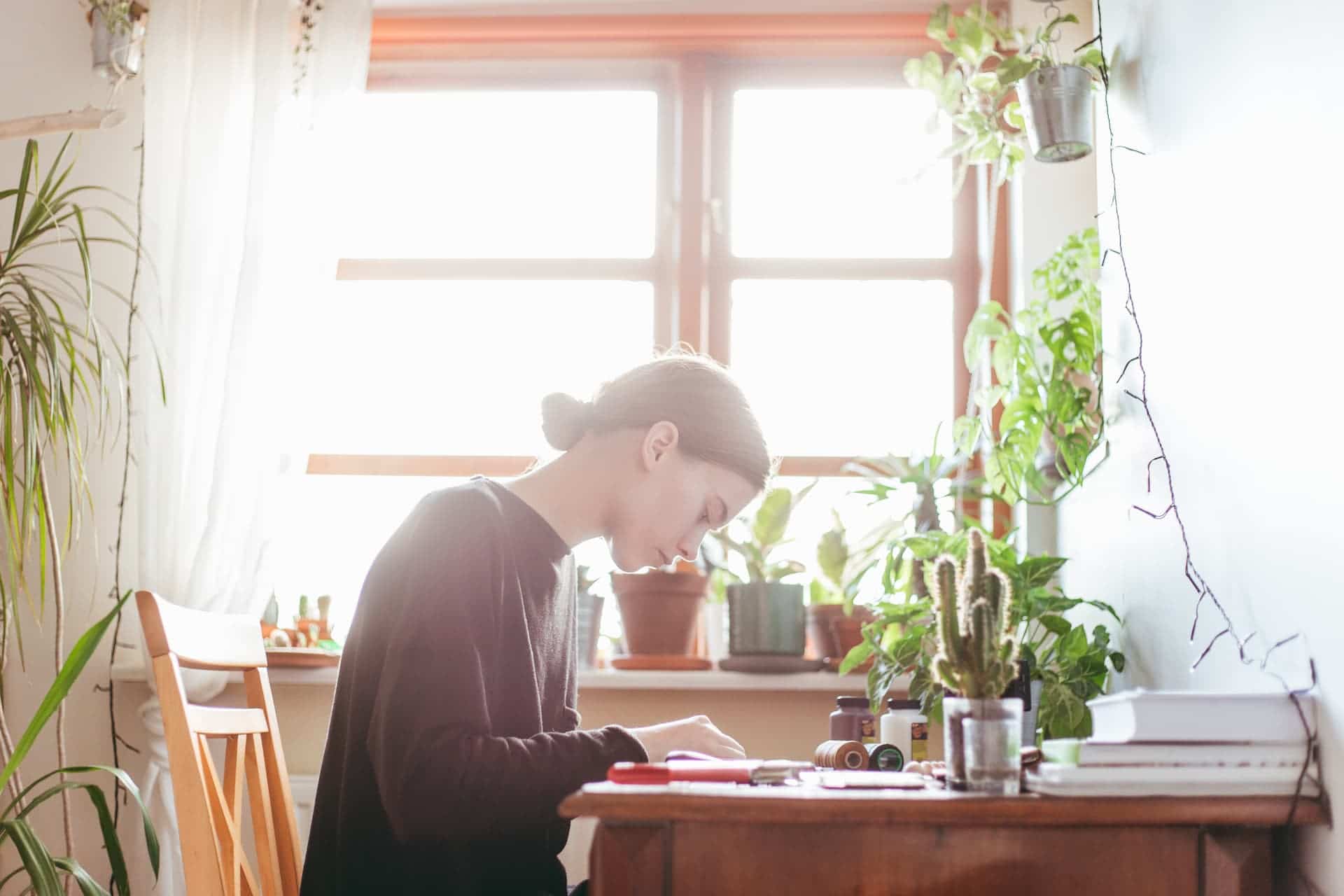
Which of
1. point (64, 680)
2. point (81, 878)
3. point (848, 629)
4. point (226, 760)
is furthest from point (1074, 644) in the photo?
point (81, 878)

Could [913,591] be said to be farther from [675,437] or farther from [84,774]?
[84,774]

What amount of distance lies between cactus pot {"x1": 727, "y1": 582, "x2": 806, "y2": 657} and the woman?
3.17 ft

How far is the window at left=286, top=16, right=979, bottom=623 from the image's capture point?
10.5ft

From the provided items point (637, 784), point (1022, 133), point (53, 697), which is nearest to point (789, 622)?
point (1022, 133)

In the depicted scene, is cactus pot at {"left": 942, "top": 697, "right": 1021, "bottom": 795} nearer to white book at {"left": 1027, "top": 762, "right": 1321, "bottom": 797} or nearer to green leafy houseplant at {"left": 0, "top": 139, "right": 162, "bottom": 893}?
white book at {"left": 1027, "top": 762, "right": 1321, "bottom": 797}

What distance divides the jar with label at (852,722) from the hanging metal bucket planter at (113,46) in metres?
2.14

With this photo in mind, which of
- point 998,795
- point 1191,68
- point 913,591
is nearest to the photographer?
point 998,795

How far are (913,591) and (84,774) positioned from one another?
5.73ft

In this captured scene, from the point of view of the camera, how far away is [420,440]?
324 cm

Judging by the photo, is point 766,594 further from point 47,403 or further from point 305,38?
point 305,38

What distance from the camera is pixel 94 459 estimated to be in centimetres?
296

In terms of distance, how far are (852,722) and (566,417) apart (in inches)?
28.3

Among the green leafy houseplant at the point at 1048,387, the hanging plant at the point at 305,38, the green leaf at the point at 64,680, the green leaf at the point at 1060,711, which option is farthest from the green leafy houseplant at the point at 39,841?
the green leafy houseplant at the point at 1048,387

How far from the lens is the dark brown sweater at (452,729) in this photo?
4.34 feet
